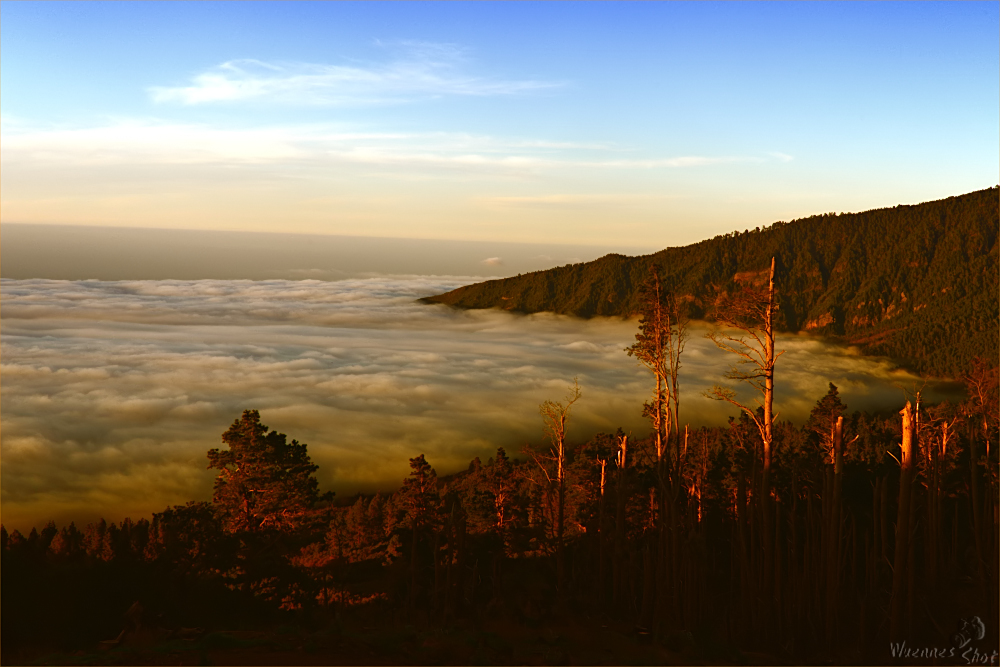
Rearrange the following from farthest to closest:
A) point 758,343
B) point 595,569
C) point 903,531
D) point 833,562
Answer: point 595,569 < point 758,343 < point 833,562 < point 903,531

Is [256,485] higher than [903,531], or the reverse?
[903,531]

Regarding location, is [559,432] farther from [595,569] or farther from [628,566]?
[595,569]

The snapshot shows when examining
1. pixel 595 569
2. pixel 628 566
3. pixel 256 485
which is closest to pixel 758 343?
pixel 628 566

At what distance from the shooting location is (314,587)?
36.6m

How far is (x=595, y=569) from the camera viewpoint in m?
49.6

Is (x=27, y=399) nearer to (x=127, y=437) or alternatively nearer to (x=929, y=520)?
(x=127, y=437)

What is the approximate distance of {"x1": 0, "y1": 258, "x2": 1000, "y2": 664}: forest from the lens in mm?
21797

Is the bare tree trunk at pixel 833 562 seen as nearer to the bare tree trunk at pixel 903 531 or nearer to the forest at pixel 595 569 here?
the forest at pixel 595 569

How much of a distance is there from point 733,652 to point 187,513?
26572 millimetres

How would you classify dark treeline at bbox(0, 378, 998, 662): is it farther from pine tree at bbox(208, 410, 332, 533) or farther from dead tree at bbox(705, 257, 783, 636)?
dead tree at bbox(705, 257, 783, 636)

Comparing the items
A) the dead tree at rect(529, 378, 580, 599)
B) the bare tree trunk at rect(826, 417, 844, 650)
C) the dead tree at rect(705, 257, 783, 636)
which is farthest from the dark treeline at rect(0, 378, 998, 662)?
the dead tree at rect(705, 257, 783, 636)

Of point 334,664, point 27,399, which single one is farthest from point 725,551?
point 27,399

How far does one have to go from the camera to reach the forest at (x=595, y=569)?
2180 cm

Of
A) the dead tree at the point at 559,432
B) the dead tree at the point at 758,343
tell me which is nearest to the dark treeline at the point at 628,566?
the dead tree at the point at 559,432
